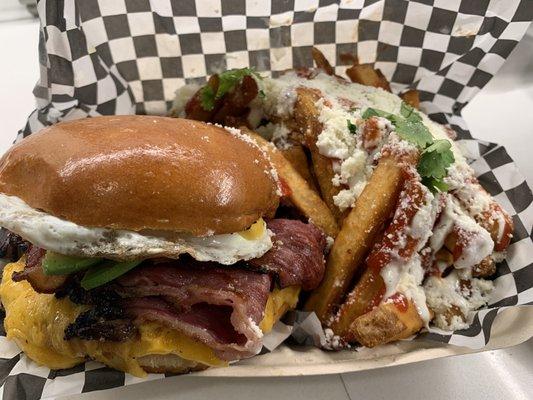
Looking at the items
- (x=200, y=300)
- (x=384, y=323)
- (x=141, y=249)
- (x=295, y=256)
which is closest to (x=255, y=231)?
(x=295, y=256)

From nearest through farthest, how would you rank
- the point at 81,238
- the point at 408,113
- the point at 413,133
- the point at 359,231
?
the point at 81,238 → the point at 359,231 → the point at 413,133 → the point at 408,113

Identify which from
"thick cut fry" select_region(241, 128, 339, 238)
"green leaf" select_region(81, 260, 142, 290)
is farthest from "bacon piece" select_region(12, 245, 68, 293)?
"thick cut fry" select_region(241, 128, 339, 238)

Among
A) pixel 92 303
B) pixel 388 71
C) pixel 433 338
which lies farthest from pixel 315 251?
pixel 388 71

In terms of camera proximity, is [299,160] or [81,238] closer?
[81,238]

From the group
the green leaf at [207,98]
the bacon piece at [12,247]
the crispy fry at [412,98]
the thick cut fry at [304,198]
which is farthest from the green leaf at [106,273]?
the crispy fry at [412,98]

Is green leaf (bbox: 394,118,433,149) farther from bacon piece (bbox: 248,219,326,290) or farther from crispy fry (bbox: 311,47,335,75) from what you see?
crispy fry (bbox: 311,47,335,75)

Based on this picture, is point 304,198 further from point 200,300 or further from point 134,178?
point 134,178
